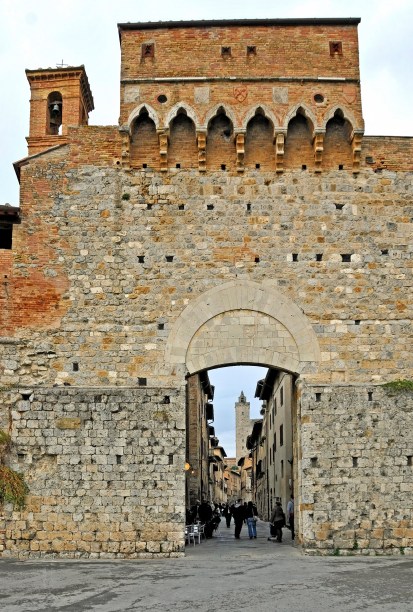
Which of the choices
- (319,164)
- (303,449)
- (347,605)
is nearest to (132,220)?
(319,164)

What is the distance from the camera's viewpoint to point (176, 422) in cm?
1595

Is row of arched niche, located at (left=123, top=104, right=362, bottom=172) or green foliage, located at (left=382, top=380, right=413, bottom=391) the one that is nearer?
green foliage, located at (left=382, top=380, right=413, bottom=391)

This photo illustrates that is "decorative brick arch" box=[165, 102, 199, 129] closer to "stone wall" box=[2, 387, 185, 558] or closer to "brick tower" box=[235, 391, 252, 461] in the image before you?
"stone wall" box=[2, 387, 185, 558]

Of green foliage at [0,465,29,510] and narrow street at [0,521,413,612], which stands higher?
green foliage at [0,465,29,510]

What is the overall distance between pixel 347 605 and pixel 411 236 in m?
9.93

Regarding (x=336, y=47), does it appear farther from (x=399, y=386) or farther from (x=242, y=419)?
(x=242, y=419)

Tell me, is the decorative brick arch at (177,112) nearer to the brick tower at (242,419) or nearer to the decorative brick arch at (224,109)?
the decorative brick arch at (224,109)

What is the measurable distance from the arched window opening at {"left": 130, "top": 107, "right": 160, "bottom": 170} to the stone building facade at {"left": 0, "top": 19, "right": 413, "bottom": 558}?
3cm

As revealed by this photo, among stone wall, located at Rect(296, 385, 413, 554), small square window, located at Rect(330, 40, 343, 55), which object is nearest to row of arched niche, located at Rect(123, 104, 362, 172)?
small square window, located at Rect(330, 40, 343, 55)

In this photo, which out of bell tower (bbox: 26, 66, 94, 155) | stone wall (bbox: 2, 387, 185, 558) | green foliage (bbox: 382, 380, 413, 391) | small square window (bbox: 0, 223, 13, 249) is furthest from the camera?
bell tower (bbox: 26, 66, 94, 155)

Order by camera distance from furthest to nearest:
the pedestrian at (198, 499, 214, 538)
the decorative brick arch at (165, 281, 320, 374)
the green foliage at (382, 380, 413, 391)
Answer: the pedestrian at (198, 499, 214, 538) < the decorative brick arch at (165, 281, 320, 374) < the green foliage at (382, 380, 413, 391)

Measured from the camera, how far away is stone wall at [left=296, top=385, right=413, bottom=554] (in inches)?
607

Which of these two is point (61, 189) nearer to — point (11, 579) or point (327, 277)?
point (327, 277)

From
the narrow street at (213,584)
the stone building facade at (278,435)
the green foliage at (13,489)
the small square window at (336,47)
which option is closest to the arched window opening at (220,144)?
the small square window at (336,47)
